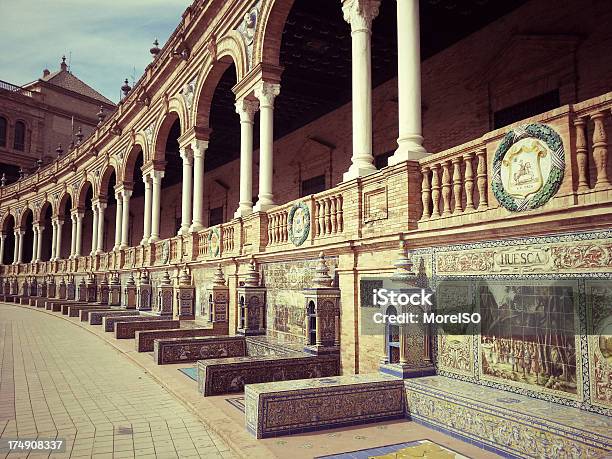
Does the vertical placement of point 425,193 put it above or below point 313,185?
below

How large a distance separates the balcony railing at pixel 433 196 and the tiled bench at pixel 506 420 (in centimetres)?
173

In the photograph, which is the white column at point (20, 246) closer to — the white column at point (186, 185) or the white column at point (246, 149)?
the white column at point (186, 185)

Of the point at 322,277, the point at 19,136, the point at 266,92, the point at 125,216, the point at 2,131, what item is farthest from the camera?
the point at 19,136

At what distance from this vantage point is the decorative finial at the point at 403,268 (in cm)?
592

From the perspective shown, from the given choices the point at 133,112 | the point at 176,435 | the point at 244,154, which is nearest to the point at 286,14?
the point at 244,154

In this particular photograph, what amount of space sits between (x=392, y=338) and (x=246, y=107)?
311 inches

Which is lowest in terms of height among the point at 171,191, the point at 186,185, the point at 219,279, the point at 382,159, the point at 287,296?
the point at 287,296

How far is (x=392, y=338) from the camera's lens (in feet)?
21.1

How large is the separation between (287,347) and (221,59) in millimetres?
8852

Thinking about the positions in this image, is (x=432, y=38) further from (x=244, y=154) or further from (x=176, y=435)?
(x=176, y=435)

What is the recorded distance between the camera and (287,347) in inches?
345

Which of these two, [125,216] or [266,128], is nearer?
[266,128]

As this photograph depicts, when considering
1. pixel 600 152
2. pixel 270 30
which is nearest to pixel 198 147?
pixel 270 30

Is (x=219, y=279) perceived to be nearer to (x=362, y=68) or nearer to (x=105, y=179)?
(x=362, y=68)
